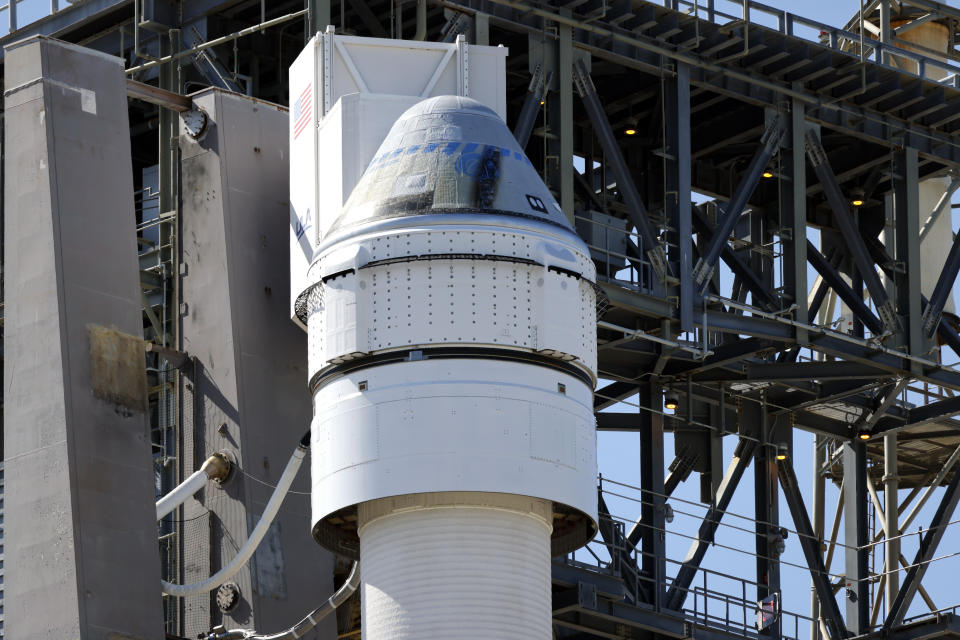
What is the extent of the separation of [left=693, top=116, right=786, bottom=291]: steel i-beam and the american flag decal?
11.6m

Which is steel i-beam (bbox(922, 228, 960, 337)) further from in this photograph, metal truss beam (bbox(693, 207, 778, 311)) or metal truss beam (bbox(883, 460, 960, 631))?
metal truss beam (bbox(883, 460, 960, 631))

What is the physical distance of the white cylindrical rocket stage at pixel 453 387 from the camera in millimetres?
31094

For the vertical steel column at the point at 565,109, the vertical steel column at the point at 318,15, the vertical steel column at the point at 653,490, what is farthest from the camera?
the vertical steel column at the point at 653,490

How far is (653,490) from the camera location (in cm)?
5025

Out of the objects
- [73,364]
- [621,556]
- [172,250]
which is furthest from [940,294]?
[73,364]

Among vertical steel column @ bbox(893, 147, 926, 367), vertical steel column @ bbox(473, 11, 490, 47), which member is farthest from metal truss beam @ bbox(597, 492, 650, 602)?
vertical steel column @ bbox(473, 11, 490, 47)

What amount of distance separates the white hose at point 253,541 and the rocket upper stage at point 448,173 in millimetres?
3836

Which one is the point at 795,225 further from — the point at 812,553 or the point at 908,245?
the point at 812,553

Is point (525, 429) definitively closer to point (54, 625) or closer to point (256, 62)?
point (54, 625)

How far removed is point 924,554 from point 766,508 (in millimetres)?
3709

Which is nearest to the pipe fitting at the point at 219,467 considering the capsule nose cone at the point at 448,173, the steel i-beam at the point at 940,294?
the capsule nose cone at the point at 448,173

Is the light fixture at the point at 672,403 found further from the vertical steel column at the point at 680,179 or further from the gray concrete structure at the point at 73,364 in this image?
the gray concrete structure at the point at 73,364

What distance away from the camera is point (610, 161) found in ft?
150

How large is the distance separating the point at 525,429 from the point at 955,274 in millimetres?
22852
